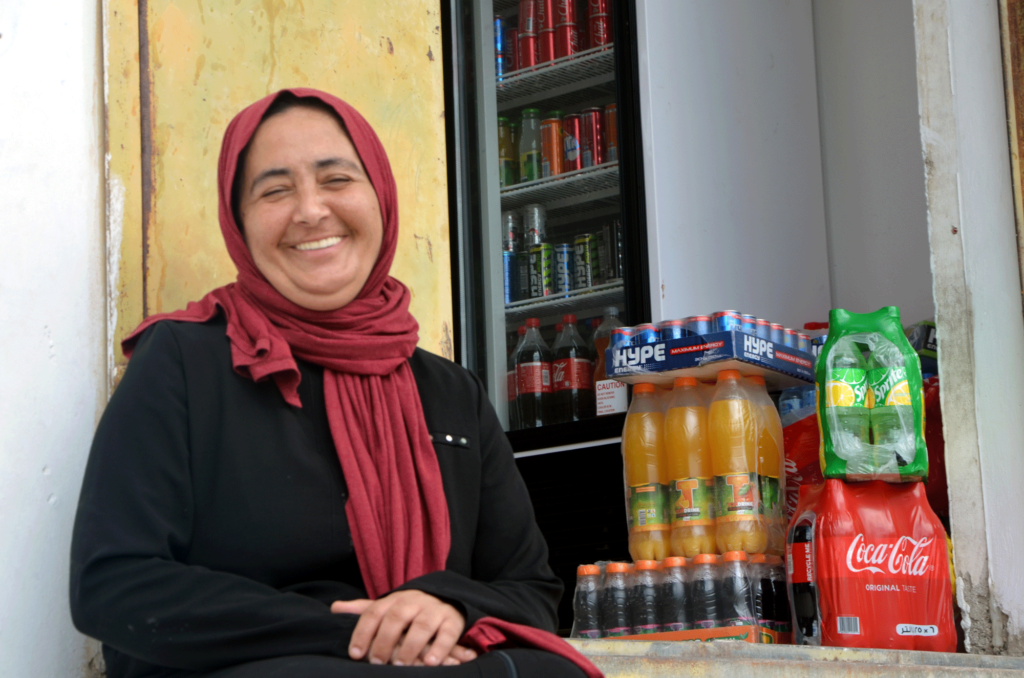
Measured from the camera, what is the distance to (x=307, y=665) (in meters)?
1.05

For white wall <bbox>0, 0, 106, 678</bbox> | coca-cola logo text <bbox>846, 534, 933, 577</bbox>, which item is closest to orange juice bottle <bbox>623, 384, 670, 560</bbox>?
coca-cola logo text <bbox>846, 534, 933, 577</bbox>

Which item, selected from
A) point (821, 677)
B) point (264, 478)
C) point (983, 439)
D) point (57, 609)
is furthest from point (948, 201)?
point (57, 609)

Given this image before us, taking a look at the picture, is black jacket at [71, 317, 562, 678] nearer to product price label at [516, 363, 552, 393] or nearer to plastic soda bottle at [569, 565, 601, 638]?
plastic soda bottle at [569, 565, 601, 638]

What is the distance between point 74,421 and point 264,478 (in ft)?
1.34

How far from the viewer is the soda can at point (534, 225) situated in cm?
424

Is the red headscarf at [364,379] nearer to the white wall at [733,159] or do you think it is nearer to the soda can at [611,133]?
the white wall at [733,159]

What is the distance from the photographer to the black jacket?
43.0 inches

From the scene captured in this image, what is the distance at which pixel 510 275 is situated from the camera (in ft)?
13.9

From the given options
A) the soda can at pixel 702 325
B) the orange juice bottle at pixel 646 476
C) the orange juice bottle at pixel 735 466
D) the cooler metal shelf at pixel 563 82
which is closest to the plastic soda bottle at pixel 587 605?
the orange juice bottle at pixel 646 476

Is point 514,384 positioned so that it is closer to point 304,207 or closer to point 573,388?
point 573,388

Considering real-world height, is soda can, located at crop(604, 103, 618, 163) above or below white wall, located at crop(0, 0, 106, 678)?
above

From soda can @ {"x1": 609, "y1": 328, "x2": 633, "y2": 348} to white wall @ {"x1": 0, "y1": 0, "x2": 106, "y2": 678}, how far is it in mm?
1674

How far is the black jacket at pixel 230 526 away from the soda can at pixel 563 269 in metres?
2.69

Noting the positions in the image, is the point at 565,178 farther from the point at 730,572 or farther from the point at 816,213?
the point at 730,572
